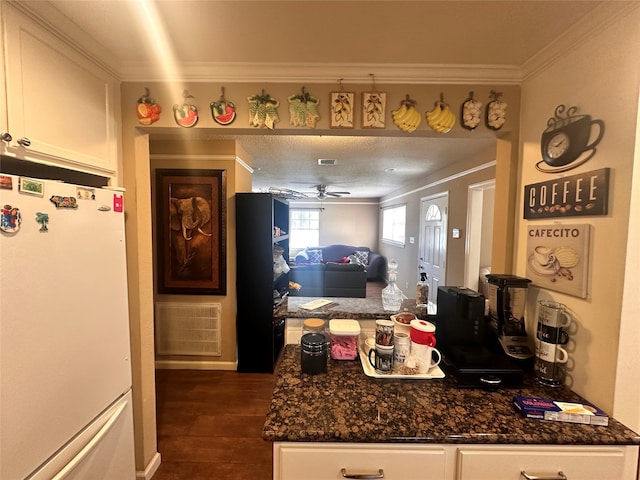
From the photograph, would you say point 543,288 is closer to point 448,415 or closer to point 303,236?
point 448,415

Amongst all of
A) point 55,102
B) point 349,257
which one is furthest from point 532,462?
point 349,257

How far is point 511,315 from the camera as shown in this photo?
4.53 ft

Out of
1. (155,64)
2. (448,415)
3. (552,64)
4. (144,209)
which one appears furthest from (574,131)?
(144,209)

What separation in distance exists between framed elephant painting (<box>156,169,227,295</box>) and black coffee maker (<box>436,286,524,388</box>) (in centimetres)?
220

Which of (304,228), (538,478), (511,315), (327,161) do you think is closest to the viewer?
(538,478)

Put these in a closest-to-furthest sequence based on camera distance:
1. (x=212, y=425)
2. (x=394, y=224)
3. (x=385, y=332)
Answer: (x=385, y=332) → (x=212, y=425) → (x=394, y=224)

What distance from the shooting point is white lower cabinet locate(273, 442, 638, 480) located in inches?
36.7

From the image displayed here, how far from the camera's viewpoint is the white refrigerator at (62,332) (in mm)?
850

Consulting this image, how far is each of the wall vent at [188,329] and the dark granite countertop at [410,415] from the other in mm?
1951

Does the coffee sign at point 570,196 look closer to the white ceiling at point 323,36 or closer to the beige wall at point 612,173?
the beige wall at point 612,173

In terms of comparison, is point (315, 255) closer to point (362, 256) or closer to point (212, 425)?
point (362, 256)

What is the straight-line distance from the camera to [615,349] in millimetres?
1004

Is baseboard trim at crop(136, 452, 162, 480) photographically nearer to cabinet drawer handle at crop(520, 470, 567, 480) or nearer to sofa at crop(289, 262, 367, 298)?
cabinet drawer handle at crop(520, 470, 567, 480)

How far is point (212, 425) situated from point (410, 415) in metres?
1.86
